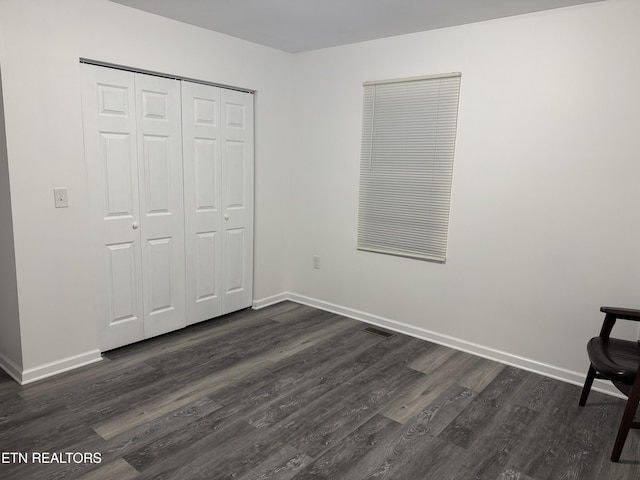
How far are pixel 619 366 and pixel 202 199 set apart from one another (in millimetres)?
3012

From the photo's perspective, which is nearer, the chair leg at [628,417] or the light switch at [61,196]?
the chair leg at [628,417]

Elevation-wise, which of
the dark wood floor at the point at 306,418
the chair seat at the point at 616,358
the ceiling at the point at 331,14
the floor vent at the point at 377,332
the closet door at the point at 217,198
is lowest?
the dark wood floor at the point at 306,418

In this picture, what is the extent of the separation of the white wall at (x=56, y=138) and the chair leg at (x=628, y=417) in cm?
314

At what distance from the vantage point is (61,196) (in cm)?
272

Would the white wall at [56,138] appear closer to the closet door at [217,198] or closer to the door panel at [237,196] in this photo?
the closet door at [217,198]

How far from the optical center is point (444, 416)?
249 centimetres

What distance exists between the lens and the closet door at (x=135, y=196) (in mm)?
2920

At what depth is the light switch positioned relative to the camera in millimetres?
2696

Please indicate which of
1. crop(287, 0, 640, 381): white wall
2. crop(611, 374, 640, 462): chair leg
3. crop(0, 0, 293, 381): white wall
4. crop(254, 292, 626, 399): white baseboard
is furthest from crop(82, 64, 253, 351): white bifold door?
crop(611, 374, 640, 462): chair leg

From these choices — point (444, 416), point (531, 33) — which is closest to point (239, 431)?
point (444, 416)

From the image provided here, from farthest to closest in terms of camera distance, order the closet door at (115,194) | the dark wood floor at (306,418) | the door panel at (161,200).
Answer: the door panel at (161,200), the closet door at (115,194), the dark wood floor at (306,418)

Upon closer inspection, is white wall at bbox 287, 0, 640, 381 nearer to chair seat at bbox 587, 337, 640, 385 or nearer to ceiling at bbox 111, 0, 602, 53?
ceiling at bbox 111, 0, 602, 53

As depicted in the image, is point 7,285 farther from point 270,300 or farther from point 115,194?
point 270,300

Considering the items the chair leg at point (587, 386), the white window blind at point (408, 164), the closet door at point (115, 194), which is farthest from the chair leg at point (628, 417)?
the closet door at point (115, 194)
